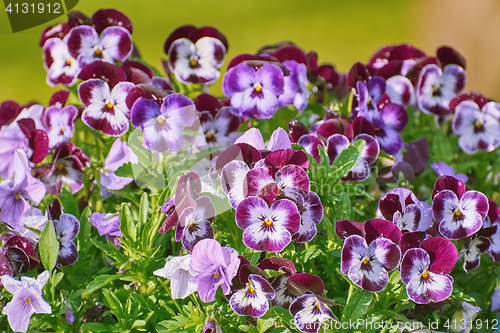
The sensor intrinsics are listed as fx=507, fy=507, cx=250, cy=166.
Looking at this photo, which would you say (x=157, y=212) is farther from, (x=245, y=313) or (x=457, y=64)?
(x=457, y=64)

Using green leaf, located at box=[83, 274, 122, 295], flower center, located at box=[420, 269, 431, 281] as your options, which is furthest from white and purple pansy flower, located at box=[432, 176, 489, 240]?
green leaf, located at box=[83, 274, 122, 295]

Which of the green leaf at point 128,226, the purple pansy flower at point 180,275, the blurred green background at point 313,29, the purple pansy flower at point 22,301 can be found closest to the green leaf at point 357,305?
the purple pansy flower at point 180,275

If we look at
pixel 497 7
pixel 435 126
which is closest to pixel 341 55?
pixel 497 7

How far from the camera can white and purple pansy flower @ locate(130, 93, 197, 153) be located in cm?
107

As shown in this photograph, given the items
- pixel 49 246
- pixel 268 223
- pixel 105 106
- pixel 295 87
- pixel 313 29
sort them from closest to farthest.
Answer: pixel 268 223 → pixel 49 246 → pixel 105 106 → pixel 295 87 → pixel 313 29

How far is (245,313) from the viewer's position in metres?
0.90

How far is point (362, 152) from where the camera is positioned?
46.1 inches

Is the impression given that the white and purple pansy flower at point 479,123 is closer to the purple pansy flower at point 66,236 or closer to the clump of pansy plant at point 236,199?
the clump of pansy plant at point 236,199

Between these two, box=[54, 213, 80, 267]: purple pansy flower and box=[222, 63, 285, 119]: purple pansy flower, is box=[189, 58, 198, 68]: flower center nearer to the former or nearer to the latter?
box=[222, 63, 285, 119]: purple pansy flower

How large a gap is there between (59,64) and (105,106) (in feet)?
0.83

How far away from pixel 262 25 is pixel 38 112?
14.1 ft

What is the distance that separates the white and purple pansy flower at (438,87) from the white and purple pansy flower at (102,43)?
797mm

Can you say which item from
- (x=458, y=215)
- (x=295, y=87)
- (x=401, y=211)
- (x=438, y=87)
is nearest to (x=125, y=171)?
(x=295, y=87)

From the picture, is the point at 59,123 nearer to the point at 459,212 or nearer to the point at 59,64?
the point at 59,64
